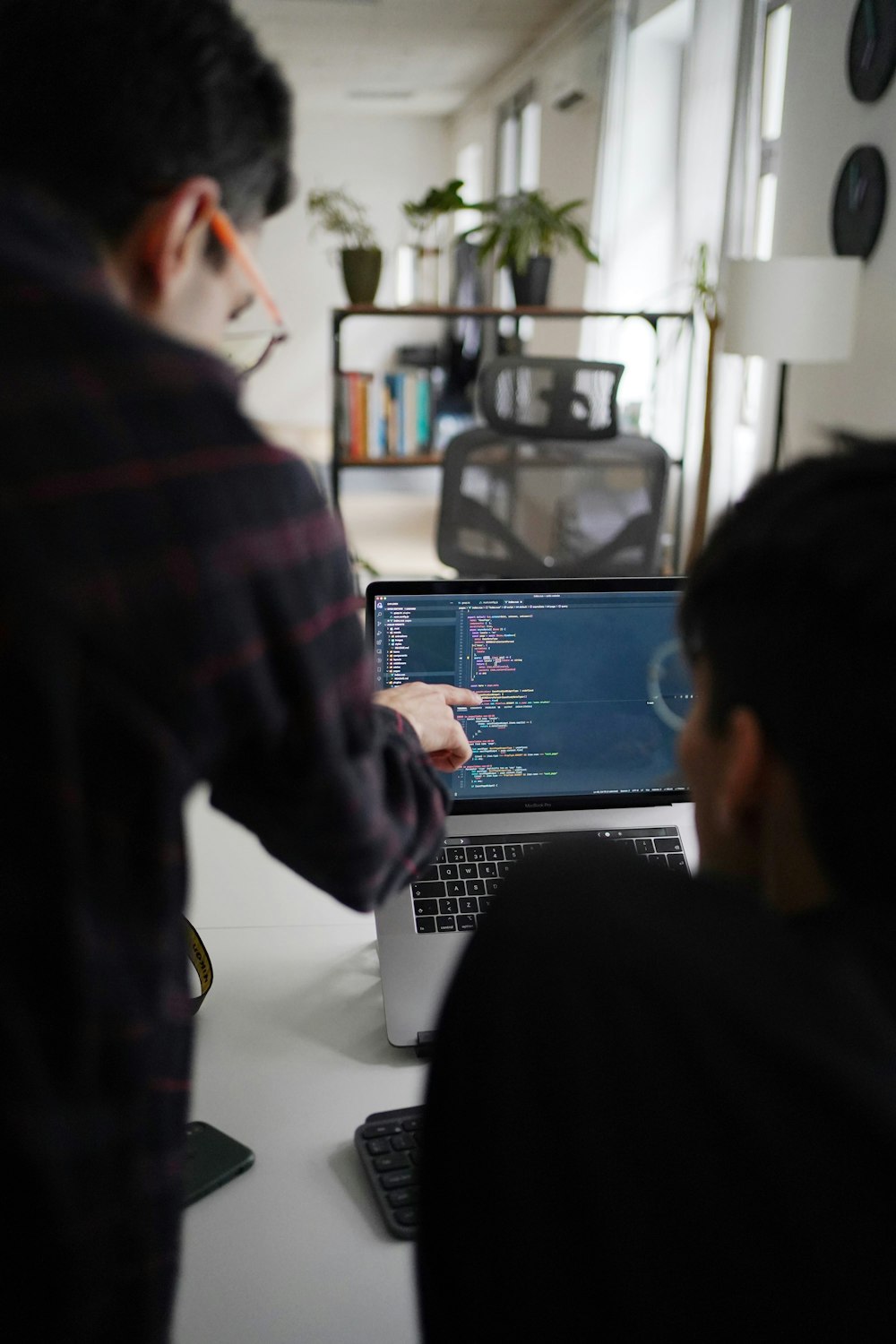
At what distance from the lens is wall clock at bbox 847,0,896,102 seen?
10.0ft

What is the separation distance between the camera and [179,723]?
546mm

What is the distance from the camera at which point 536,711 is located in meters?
1.21

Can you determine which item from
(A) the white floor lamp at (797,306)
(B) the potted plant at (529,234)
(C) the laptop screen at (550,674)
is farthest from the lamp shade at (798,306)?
(C) the laptop screen at (550,674)

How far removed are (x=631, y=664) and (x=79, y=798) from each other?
30.6 inches

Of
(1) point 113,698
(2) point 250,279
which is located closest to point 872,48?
(2) point 250,279

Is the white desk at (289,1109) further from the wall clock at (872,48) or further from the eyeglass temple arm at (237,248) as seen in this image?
the wall clock at (872,48)

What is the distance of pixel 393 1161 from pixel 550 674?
50cm

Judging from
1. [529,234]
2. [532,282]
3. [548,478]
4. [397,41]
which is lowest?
[548,478]

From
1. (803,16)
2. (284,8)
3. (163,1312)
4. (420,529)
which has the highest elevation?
(284,8)

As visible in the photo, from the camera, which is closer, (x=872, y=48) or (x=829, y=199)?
(x=872, y=48)

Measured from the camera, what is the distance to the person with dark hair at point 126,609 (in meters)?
0.52

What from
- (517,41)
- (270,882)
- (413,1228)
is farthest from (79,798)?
(517,41)

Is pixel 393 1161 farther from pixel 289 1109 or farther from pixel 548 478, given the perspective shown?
pixel 548 478

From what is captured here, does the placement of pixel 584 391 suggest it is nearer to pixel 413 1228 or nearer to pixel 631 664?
pixel 631 664
